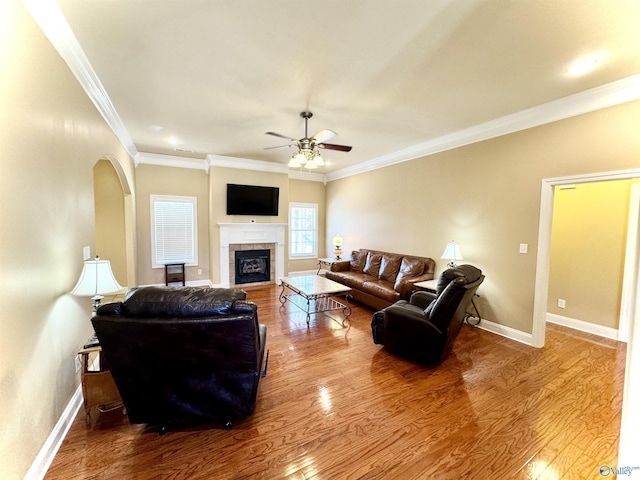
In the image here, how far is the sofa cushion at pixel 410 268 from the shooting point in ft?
15.4

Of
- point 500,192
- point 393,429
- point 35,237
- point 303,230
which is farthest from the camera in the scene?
point 303,230

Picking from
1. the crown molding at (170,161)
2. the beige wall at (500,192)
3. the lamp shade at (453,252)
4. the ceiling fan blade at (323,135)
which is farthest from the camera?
the crown molding at (170,161)

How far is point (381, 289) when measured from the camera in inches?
177

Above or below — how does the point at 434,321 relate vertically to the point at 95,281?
below

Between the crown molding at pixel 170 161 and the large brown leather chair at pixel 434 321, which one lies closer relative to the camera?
the large brown leather chair at pixel 434 321

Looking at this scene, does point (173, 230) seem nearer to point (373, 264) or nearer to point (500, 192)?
point (373, 264)

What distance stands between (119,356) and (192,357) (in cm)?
44

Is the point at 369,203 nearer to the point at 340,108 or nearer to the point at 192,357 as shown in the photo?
the point at 340,108

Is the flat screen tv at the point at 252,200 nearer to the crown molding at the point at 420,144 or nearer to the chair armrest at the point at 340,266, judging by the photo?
the crown molding at the point at 420,144

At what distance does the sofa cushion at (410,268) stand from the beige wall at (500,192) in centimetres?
26

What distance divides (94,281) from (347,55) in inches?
112

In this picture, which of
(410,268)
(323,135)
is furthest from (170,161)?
(410,268)

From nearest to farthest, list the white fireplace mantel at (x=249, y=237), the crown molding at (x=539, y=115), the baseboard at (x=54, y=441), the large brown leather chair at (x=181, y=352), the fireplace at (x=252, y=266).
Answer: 1. the baseboard at (x=54, y=441)
2. the large brown leather chair at (x=181, y=352)
3. the crown molding at (x=539, y=115)
4. the white fireplace mantel at (x=249, y=237)
5. the fireplace at (x=252, y=266)

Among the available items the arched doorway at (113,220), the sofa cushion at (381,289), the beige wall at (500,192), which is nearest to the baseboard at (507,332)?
the beige wall at (500,192)
